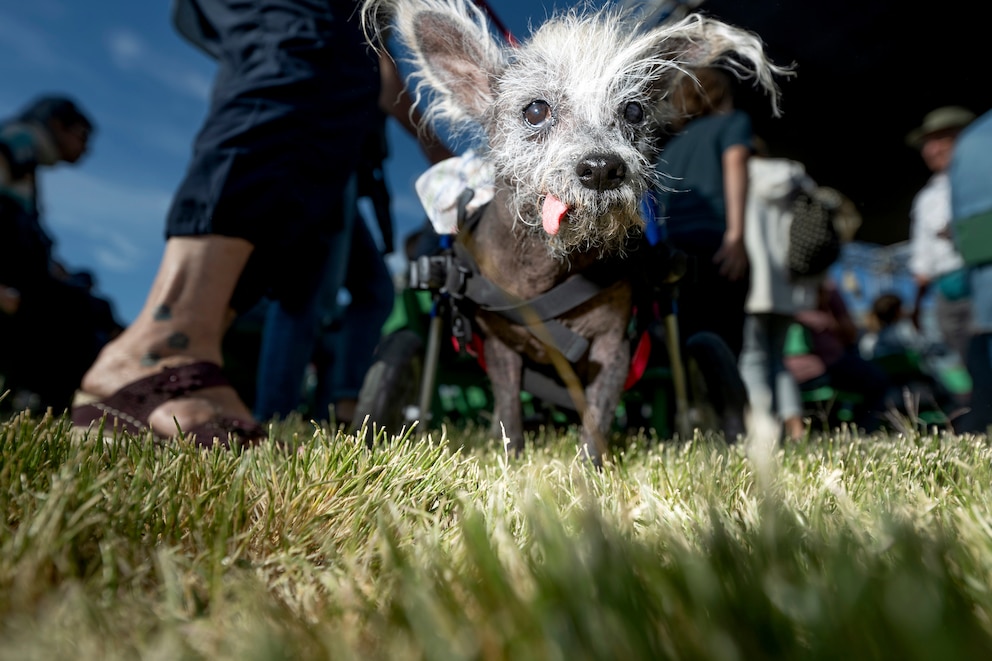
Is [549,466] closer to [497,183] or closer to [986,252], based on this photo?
[497,183]

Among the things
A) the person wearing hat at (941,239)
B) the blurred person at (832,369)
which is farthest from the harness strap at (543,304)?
the person wearing hat at (941,239)

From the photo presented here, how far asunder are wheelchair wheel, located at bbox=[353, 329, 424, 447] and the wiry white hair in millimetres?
662

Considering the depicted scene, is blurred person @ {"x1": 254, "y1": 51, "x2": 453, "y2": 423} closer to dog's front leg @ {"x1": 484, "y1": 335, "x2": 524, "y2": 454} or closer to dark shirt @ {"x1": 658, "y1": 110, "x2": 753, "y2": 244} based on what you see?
dog's front leg @ {"x1": 484, "y1": 335, "x2": 524, "y2": 454}

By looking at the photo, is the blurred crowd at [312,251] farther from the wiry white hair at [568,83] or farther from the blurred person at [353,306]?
the wiry white hair at [568,83]

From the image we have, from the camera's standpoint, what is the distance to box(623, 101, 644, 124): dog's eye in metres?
Result: 1.77

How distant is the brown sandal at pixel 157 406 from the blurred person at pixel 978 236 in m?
2.89

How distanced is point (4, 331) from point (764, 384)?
184 inches

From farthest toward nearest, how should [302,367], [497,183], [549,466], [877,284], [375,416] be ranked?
[877,284], [302,367], [375,416], [497,183], [549,466]

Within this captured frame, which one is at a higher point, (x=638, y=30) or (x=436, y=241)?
(x=638, y=30)

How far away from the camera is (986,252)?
2.61 meters

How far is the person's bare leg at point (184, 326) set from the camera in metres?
1.77

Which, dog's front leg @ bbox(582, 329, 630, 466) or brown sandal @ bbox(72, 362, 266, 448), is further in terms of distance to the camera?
dog's front leg @ bbox(582, 329, 630, 466)

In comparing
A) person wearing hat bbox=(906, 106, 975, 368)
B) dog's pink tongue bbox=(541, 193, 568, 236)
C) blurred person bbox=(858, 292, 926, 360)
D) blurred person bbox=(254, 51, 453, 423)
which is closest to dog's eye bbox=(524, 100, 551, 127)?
dog's pink tongue bbox=(541, 193, 568, 236)

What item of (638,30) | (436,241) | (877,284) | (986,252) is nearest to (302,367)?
(436,241)
